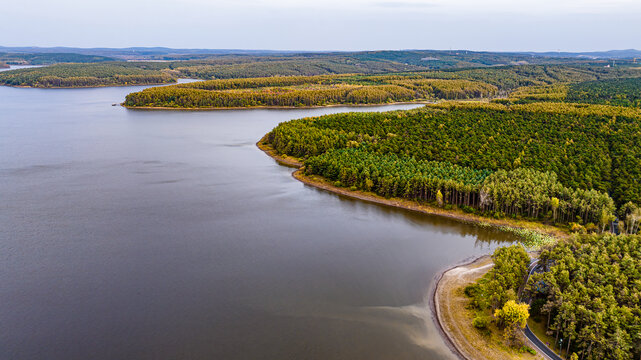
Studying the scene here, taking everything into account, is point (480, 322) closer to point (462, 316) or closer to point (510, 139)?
point (462, 316)

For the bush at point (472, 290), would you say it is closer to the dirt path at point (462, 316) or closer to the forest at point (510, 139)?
the dirt path at point (462, 316)

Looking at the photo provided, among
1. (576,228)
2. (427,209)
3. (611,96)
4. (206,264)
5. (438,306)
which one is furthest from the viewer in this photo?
(611,96)

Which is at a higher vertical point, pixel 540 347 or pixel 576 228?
pixel 576 228

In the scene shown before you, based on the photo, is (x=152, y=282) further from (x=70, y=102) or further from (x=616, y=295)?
(x=70, y=102)

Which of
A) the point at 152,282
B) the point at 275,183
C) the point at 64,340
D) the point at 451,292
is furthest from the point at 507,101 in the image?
the point at 64,340

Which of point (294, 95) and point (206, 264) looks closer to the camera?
point (206, 264)

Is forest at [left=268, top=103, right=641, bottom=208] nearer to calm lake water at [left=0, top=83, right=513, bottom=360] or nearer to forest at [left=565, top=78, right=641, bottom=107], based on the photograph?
calm lake water at [left=0, top=83, right=513, bottom=360]

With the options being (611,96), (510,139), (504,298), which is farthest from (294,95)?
(504,298)
